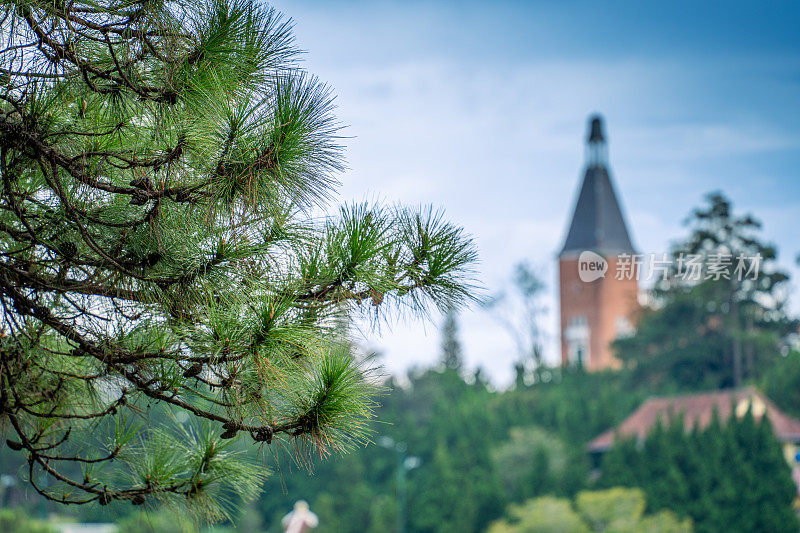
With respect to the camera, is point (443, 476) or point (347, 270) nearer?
point (347, 270)

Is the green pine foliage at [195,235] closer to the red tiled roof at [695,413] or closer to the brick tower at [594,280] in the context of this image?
the red tiled roof at [695,413]

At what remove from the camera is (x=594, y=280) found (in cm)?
4034

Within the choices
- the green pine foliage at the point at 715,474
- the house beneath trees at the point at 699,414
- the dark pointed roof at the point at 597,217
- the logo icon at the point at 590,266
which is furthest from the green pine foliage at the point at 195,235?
the dark pointed roof at the point at 597,217

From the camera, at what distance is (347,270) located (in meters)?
2.99

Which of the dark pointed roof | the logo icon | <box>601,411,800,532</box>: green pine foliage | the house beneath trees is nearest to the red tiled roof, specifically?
the house beneath trees

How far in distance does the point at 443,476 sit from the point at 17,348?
81.0 ft

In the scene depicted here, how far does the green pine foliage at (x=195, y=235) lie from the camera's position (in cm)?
288

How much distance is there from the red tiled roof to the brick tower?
961 centimetres

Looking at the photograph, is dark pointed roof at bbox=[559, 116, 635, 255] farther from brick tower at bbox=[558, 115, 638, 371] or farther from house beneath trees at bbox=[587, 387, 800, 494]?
house beneath trees at bbox=[587, 387, 800, 494]

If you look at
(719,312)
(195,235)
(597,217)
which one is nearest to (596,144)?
(597,217)

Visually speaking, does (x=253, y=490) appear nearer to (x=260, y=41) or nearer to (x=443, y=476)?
(x=260, y=41)

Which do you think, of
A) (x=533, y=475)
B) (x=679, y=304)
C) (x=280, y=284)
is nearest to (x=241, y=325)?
(x=280, y=284)

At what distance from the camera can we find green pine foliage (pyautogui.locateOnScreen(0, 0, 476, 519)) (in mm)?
2885

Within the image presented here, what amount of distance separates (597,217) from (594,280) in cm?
287
